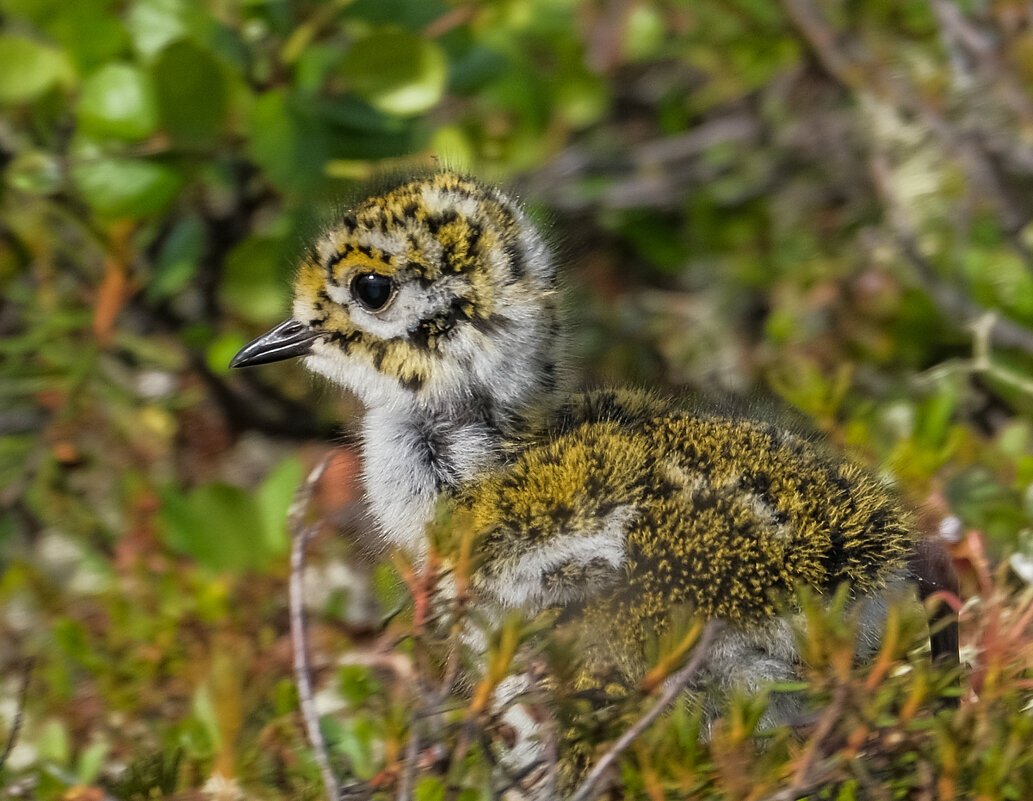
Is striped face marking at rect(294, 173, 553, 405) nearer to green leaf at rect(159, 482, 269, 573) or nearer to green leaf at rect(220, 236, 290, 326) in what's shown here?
green leaf at rect(159, 482, 269, 573)

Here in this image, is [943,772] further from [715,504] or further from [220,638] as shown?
[220,638]

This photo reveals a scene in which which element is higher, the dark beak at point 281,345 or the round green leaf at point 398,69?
the round green leaf at point 398,69

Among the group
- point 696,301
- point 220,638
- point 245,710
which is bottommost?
point 696,301

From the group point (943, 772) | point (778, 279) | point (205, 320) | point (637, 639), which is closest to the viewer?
point (943, 772)

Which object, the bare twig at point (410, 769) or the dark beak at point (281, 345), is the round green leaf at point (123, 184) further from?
the bare twig at point (410, 769)

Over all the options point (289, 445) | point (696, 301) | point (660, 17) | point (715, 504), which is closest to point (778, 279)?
point (696, 301)

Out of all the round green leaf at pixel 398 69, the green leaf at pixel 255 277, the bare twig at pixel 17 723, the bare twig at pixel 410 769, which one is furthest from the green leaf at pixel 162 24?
the bare twig at pixel 410 769
